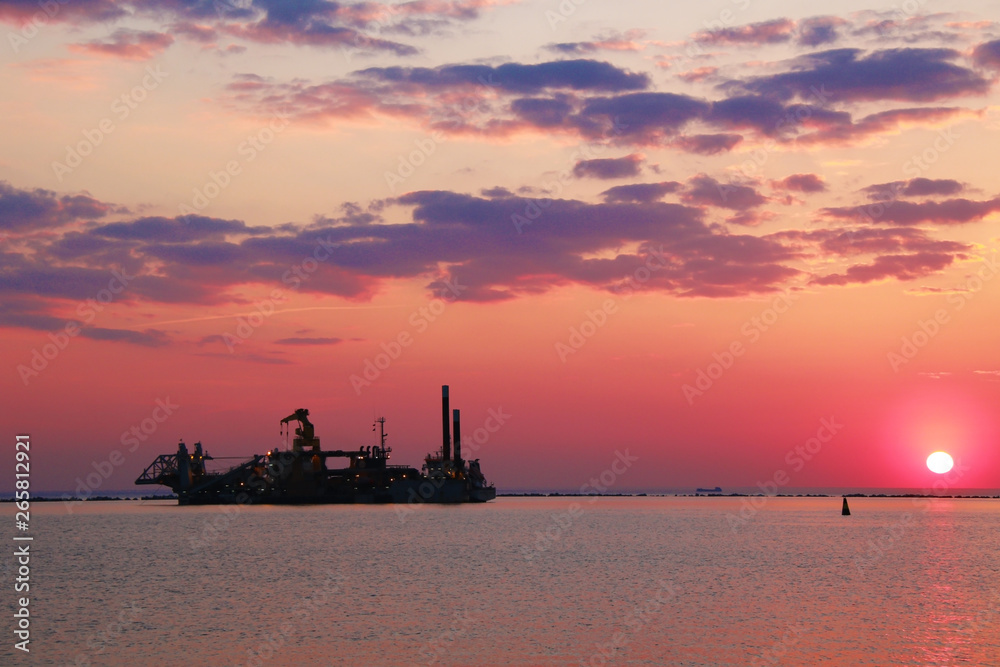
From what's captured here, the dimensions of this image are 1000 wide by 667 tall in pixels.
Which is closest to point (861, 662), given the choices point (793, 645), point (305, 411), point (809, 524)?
point (793, 645)

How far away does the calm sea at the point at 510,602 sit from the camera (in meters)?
40.5

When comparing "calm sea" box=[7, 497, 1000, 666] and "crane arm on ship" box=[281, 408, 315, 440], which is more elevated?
"crane arm on ship" box=[281, 408, 315, 440]

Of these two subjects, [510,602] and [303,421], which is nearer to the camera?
[510,602]

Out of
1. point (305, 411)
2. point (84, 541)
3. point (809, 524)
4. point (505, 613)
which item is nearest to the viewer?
point (505, 613)

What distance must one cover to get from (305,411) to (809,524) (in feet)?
314

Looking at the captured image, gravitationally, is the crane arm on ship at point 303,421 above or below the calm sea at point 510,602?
above

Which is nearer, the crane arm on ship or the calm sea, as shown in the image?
the calm sea

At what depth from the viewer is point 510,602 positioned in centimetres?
5500

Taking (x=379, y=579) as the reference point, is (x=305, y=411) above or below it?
above

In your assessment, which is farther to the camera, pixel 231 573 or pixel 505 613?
pixel 231 573

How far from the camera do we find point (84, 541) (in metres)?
114

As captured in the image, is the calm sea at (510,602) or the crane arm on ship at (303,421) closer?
the calm sea at (510,602)

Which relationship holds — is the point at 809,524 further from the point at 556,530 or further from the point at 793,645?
the point at 793,645

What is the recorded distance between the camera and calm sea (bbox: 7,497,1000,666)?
133 feet
